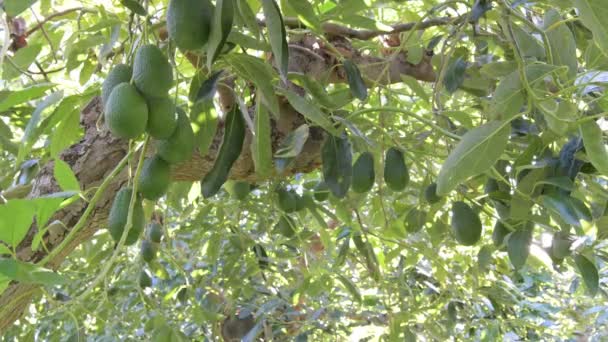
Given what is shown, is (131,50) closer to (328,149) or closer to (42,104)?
(42,104)

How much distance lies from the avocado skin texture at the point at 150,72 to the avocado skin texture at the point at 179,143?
0.08 meters

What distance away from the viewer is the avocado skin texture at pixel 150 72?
28.9 inches

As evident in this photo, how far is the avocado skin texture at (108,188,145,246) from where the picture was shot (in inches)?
32.8

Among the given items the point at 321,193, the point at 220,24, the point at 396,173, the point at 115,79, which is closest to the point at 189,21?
the point at 220,24

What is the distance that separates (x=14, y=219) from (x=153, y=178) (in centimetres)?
22

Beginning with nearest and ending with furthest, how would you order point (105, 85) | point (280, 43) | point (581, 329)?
point (280, 43) → point (105, 85) → point (581, 329)

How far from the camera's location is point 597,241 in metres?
1.09

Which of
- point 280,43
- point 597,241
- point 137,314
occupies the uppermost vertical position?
point 280,43

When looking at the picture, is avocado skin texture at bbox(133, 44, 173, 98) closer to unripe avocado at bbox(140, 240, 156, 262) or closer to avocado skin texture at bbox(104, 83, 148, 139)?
avocado skin texture at bbox(104, 83, 148, 139)

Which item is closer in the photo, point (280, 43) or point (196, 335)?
point (280, 43)

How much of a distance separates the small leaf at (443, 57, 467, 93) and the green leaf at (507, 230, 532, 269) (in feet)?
1.08

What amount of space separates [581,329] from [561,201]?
9.04ft

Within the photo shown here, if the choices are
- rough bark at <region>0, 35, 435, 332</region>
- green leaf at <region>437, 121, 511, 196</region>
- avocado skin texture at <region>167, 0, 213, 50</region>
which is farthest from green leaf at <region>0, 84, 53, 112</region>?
green leaf at <region>437, 121, 511, 196</region>

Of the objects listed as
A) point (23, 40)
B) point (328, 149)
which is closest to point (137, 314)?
point (23, 40)
